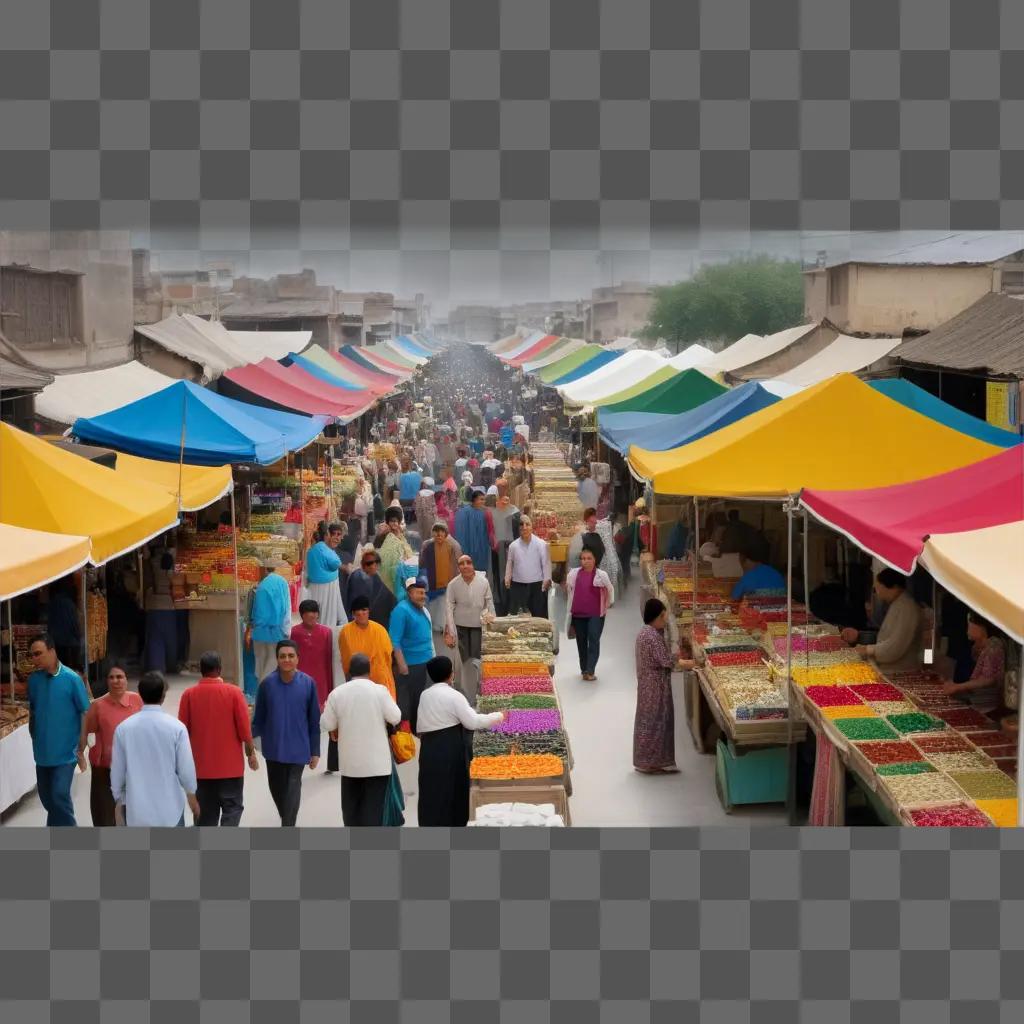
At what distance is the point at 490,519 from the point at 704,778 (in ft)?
16.6

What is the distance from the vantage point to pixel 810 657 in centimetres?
880

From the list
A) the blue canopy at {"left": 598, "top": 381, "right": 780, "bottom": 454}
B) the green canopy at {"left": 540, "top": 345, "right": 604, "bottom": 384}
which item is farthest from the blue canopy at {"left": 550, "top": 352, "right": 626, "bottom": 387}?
the blue canopy at {"left": 598, "top": 381, "right": 780, "bottom": 454}

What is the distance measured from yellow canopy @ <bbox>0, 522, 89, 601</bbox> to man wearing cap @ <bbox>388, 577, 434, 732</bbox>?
2051 mm

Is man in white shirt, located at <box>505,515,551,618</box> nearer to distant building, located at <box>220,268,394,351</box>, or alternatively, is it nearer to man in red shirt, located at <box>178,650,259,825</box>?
man in red shirt, located at <box>178,650,259,825</box>

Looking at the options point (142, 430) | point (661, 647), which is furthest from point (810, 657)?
point (142, 430)

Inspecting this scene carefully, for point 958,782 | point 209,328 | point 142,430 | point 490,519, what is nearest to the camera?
point 958,782

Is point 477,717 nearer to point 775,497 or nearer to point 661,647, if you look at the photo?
point 661,647

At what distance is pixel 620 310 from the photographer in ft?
289

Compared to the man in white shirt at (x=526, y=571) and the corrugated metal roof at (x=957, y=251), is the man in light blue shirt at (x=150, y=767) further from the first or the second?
the corrugated metal roof at (x=957, y=251)

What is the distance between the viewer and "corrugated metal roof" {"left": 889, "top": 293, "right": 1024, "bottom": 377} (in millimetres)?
13222

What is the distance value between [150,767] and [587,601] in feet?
17.6

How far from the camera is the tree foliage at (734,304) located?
6381 centimetres

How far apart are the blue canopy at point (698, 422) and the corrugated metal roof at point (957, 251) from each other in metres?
11.2

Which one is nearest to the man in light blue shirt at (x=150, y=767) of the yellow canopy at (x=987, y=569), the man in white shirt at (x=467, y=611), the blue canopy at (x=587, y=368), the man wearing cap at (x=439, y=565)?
the yellow canopy at (x=987, y=569)
